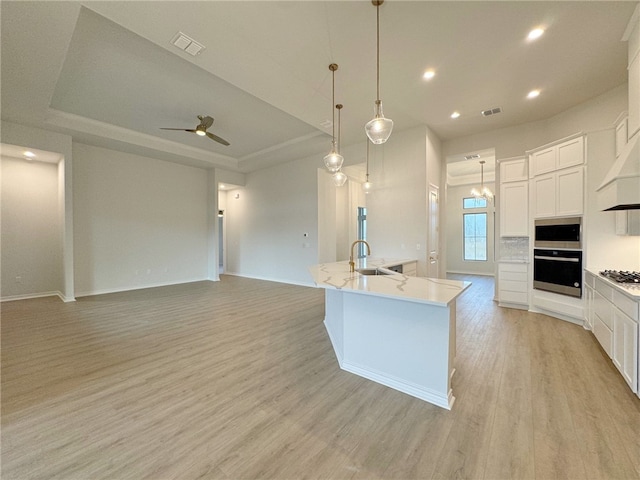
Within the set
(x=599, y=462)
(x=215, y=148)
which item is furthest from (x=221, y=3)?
(x=215, y=148)

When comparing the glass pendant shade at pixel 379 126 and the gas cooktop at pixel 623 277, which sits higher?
the glass pendant shade at pixel 379 126

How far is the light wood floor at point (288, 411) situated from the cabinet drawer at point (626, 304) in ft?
2.17

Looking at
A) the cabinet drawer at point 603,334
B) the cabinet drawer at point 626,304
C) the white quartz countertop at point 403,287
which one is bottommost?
the cabinet drawer at point 603,334

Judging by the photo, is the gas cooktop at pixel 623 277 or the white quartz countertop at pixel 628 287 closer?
the white quartz countertop at pixel 628 287

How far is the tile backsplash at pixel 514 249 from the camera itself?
15.6ft

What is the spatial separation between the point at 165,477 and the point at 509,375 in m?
2.89

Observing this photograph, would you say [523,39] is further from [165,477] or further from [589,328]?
[165,477]

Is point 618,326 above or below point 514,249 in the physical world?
below

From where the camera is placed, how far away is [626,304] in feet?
7.48

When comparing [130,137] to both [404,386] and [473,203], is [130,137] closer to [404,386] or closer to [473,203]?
[404,386]

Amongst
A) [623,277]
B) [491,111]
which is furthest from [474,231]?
[623,277]

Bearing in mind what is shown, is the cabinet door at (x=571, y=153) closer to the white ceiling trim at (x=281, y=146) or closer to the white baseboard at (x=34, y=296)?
the white ceiling trim at (x=281, y=146)

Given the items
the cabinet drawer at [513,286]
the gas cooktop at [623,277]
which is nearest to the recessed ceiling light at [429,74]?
the gas cooktop at [623,277]

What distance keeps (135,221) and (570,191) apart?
9.02 m
